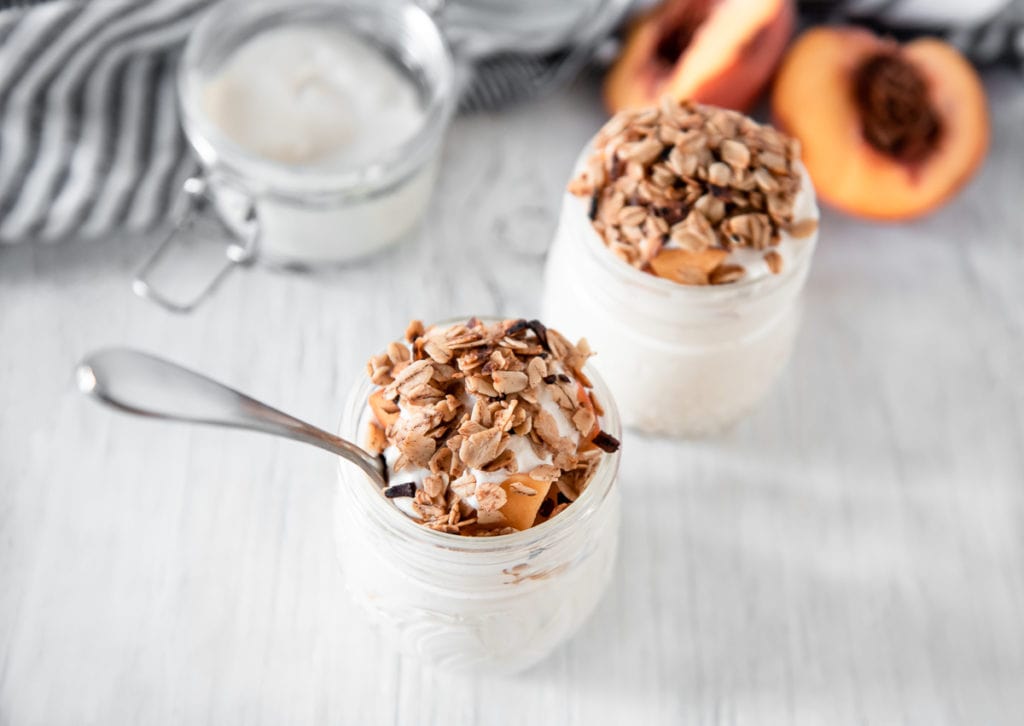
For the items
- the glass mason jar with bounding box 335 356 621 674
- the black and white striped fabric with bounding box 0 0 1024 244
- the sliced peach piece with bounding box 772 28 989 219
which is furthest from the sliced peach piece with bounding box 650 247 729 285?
the black and white striped fabric with bounding box 0 0 1024 244

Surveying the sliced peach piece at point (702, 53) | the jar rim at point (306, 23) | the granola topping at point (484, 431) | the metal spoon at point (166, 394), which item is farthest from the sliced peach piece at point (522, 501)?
the sliced peach piece at point (702, 53)

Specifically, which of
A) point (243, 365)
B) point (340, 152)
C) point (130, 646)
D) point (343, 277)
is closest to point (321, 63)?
point (340, 152)

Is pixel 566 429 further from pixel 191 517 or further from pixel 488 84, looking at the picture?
pixel 488 84

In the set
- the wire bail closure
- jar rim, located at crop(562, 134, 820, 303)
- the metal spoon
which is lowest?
the wire bail closure

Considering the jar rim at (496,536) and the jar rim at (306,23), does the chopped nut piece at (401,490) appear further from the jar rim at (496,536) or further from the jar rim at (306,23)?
the jar rim at (306,23)

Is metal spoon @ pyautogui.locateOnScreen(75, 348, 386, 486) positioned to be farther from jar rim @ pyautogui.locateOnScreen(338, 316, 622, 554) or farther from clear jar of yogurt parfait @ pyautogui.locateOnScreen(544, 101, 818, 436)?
clear jar of yogurt parfait @ pyautogui.locateOnScreen(544, 101, 818, 436)

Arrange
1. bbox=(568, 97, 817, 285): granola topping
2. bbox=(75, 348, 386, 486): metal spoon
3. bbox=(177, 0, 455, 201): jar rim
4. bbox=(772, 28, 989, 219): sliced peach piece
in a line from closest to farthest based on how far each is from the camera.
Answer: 1. bbox=(75, 348, 386, 486): metal spoon
2. bbox=(568, 97, 817, 285): granola topping
3. bbox=(177, 0, 455, 201): jar rim
4. bbox=(772, 28, 989, 219): sliced peach piece

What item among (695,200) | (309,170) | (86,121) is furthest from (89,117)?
(695,200)
